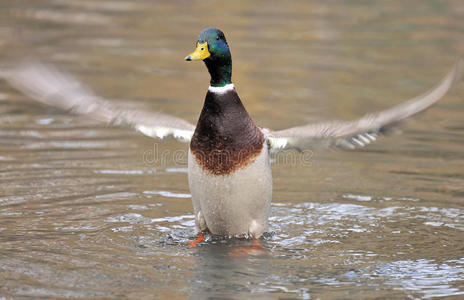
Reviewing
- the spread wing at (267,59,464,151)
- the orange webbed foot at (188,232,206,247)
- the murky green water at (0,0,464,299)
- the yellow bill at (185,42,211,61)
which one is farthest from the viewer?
the orange webbed foot at (188,232,206,247)

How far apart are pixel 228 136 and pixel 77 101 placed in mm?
1347

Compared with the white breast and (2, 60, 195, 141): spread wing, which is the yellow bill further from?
(2, 60, 195, 141): spread wing

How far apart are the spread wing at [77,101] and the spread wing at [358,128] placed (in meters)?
0.93

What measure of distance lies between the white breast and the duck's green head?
62 cm

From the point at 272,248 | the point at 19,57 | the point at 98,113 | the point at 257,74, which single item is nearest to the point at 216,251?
the point at 272,248

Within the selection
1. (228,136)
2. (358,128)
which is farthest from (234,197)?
(358,128)

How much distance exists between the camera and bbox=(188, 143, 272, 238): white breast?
6223 mm

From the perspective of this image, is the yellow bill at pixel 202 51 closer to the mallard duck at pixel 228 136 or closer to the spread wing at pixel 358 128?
the mallard duck at pixel 228 136

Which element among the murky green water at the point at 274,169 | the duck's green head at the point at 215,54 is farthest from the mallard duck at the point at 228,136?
the murky green water at the point at 274,169

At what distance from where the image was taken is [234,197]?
20.6ft

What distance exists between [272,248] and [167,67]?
7102mm

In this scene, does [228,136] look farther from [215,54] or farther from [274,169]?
[274,169]

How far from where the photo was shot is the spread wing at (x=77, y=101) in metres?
6.58

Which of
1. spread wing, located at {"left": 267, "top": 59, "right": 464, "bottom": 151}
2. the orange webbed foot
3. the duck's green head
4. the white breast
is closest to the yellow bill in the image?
the duck's green head
